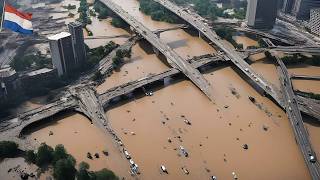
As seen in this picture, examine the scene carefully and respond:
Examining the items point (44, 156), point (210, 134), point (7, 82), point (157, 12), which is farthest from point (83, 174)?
point (157, 12)

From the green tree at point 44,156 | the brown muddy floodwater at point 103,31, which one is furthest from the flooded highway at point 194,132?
the brown muddy floodwater at point 103,31

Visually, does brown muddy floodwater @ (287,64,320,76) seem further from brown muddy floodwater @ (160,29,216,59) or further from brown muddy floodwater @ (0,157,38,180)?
brown muddy floodwater @ (0,157,38,180)

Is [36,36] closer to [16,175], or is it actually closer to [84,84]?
[84,84]

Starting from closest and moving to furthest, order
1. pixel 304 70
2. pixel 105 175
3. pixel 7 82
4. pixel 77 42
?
1. pixel 105 175
2. pixel 7 82
3. pixel 77 42
4. pixel 304 70

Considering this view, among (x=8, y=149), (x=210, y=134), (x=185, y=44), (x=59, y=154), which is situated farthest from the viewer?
(x=185, y=44)

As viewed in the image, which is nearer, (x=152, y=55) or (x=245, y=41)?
(x=152, y=55)

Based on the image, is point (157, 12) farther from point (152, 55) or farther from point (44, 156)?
point (44, 156)

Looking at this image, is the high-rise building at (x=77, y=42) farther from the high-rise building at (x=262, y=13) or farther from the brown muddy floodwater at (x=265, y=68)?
the high-rise building at (x=262, y=13)

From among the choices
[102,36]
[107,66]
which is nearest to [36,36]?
[102,36]
